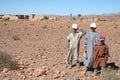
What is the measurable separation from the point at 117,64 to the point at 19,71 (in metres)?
3.91

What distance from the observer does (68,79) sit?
970 centimetres

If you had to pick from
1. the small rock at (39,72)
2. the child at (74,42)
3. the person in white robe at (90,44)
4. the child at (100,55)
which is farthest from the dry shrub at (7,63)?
the child at (100,55)

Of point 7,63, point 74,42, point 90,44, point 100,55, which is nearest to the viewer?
point 100,55

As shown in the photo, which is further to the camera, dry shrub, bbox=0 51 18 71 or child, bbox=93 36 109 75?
dry shrub, bbox=0 51 18 71

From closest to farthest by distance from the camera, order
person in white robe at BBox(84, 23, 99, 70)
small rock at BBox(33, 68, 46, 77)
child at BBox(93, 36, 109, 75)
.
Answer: small rock at BBox(33, 68, 46, 77)
child at BBox(93, 36, 109, 75)
person in white robe at BBox(84, 23, 99, 70)

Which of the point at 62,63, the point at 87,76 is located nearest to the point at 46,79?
the point at 87,76

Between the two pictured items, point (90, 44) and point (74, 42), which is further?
point (74, 42)

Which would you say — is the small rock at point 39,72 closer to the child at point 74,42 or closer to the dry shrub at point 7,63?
the dry shrub at point 7,63

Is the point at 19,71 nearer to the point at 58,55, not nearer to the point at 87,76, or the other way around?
the point at 87,76

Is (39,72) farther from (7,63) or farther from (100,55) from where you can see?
(100,55)

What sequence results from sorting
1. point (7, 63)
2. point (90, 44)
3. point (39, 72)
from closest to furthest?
point (39, 72)
point (90, 44)
point (7, 63)

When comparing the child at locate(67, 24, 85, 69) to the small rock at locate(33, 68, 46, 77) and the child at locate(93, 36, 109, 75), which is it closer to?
the child at locate(93, 36, 109, 75)

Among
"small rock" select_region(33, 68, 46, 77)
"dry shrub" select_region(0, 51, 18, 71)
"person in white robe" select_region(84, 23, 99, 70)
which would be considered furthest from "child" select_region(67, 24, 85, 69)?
"dry shrub" select_region(0, 51, 18, 71)

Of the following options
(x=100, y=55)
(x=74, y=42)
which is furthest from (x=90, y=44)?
(x=74, y=42)
